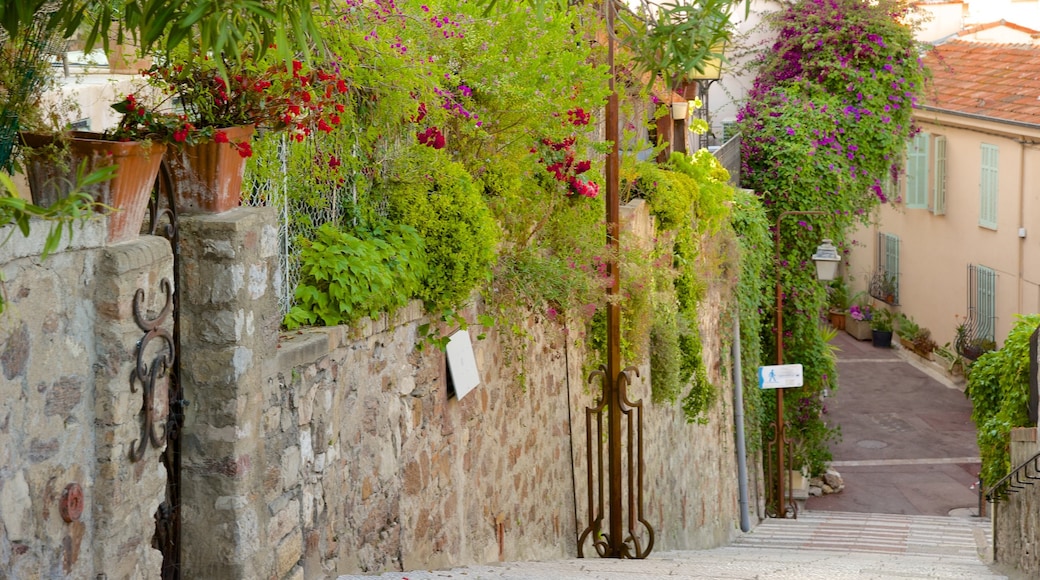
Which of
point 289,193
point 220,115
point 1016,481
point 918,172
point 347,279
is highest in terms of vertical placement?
point 918,172

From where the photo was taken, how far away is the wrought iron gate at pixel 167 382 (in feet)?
11.5

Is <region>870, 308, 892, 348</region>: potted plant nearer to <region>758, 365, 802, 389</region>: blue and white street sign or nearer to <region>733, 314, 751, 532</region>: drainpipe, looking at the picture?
<region>758, 365, 802, 389</region>: blue and white street sign

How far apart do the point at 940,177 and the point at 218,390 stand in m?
22.0

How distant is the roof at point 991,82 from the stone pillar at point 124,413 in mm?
18383

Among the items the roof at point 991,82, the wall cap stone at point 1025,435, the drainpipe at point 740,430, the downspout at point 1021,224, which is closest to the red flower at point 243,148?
the wall cap stone at point 1025,435

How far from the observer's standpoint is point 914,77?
55.8ft

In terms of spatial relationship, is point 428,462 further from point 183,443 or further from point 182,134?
point 182,134

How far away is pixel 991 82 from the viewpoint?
21875mm

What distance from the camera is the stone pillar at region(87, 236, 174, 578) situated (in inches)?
130

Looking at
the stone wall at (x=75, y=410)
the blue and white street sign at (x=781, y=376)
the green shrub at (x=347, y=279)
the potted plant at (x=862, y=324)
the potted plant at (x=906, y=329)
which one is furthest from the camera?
the potted plant at (x=862, y=324)

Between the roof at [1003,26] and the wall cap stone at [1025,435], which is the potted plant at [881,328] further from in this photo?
the wall cap stone at [1025,435]

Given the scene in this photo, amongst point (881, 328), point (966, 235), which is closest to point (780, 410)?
point (966, 235)

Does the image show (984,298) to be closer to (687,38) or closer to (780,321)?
(780,321)

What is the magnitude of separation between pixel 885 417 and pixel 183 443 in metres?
17.9
